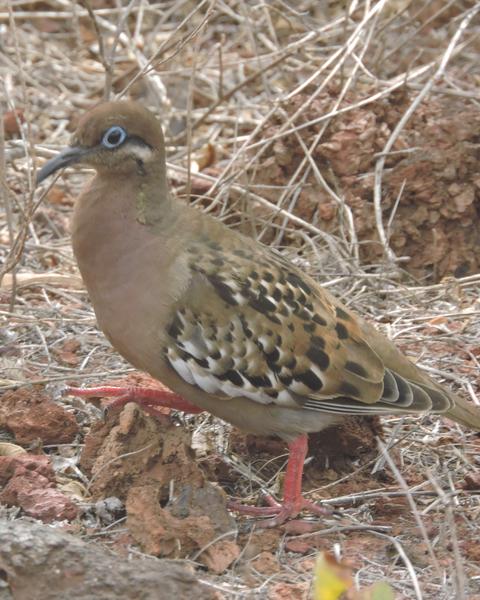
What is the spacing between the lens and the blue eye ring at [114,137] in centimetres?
437

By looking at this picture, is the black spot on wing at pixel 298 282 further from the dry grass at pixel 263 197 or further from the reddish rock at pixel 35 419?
the reddish rock at pixel 35 419

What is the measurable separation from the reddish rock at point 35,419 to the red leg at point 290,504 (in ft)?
2.60

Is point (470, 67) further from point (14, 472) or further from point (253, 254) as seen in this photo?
point (14, 472)

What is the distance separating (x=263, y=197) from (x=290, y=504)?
2.99 metres

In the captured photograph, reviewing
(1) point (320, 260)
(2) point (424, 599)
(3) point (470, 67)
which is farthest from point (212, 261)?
(3) point (470, 67)

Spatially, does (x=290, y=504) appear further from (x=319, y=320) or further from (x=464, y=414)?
(x=464, y=414)

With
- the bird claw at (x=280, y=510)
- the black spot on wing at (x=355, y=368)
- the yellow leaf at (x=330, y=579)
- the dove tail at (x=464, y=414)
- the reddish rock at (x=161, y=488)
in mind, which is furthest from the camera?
the dove tail at (x=464, y=414)

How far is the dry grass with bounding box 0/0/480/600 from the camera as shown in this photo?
434 cm

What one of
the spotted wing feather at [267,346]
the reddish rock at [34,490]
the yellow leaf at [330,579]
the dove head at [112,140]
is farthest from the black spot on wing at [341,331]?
the yellow leaf at [330,579]

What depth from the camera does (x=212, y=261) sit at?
4434 mm

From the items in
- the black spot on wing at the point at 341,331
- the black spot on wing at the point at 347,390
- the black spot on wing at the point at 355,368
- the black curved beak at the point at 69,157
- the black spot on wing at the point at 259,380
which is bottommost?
the black spot on wing at the point at 347,390

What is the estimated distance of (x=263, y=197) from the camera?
6.96 m

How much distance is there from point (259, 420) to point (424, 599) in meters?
1.00

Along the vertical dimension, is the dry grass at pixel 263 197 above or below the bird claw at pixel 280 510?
above
